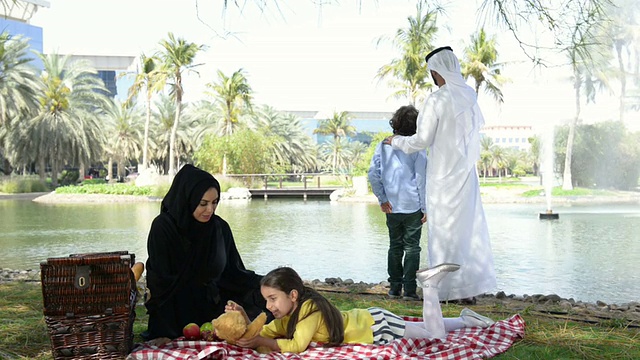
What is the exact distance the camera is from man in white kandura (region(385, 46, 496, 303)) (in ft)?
13.3

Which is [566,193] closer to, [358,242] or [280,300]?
[358,242]

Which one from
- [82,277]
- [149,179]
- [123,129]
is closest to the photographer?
[82,277]

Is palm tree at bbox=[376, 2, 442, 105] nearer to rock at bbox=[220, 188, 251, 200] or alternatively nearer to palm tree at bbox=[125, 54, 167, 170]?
rock at bbox=[220, 188, 251, 200]

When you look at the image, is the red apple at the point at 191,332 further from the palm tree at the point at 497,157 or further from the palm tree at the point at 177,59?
the palm tree at the point at 497,157

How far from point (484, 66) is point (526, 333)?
2605 centimetres

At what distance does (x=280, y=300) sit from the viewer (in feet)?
9.34

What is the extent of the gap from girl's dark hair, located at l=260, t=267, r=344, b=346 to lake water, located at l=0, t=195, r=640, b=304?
4.39 meters

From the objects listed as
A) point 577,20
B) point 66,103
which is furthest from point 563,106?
point 577,20

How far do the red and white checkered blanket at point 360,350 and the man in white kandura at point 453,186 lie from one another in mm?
1007

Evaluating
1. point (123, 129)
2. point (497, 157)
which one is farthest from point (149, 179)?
point (497, 157)

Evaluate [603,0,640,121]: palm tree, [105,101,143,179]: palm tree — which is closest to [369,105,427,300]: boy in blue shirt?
[603,0,640,121]: palm tree

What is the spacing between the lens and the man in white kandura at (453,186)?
13.3 ft

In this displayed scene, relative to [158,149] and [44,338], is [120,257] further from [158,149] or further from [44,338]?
[158,149]

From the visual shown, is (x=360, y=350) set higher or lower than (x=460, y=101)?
lower
